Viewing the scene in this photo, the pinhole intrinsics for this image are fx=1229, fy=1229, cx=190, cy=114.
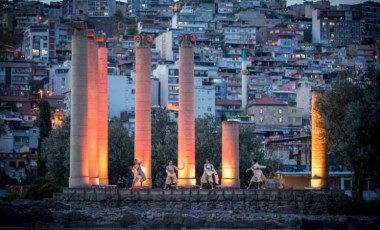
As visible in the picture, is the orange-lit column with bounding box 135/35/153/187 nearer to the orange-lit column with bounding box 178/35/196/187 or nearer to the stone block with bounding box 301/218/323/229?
the orange-lit column with bounding box 178/35/196/187

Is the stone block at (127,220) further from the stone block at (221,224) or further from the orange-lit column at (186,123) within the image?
the orange-lit column at (186,123)

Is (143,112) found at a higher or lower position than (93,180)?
higher

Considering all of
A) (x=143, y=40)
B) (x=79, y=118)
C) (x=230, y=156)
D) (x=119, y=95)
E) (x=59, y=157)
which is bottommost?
(x=230, y=156)

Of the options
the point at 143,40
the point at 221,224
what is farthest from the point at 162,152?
the point at 221,224

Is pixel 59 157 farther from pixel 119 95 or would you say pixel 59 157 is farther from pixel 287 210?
pixel 119 95

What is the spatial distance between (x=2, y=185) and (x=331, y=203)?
2875 inches

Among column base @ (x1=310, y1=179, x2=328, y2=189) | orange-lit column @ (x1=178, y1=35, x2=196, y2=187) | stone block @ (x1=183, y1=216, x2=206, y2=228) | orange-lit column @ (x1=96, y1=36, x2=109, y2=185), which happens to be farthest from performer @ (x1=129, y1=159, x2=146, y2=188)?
column base @ (x1=310, y1=179, x2=328, y2=189)

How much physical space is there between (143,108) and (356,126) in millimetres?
13477

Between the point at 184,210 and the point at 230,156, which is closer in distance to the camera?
the point at 184,210

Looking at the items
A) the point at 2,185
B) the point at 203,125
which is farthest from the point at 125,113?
the point at 203,125

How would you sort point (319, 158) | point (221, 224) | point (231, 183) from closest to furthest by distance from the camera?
point (221, 224)
point (231, 183)
point (319, 158)

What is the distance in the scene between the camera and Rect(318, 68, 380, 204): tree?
7744 cm

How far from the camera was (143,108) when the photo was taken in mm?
78000

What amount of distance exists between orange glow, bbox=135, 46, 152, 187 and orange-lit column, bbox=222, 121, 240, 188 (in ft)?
16.4
